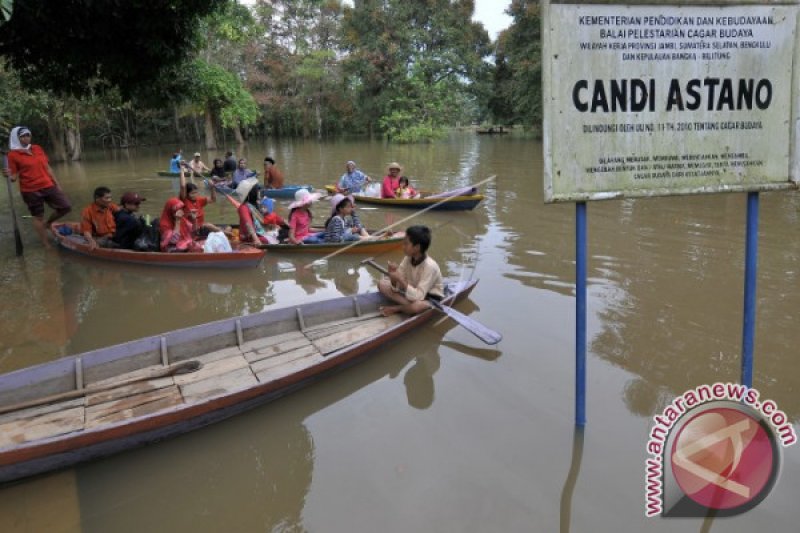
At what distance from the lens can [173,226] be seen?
794 cm

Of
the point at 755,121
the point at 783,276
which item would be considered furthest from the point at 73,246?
the point at 783,276

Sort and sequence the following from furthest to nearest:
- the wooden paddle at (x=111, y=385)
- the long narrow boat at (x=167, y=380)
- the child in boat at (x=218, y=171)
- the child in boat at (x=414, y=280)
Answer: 1. the child in boat at (x=218, y=171)
2. the child in boat at (x=414, y=280)
3. the wooden paddle at (x=111, y=385)
4. the long narrow boat at (x=167, y=380)

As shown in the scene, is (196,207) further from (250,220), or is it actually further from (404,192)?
(404,192)

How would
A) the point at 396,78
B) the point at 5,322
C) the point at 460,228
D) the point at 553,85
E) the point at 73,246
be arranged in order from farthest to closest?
the point at 396,78
the point at 460,228
the point at 73,246
the point at 5,322
the point at 553,85

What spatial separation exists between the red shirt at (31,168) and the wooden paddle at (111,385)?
5597 mm

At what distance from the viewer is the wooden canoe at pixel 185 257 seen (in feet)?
24.5

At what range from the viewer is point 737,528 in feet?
9.80

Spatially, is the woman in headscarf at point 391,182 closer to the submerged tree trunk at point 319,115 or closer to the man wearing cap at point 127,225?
the man wearing cap at point 127,225

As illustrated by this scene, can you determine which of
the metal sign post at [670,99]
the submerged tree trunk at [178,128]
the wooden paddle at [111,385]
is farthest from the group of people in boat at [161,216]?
the submerged tree trunk at [178,128]

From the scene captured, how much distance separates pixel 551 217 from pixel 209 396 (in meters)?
8.16

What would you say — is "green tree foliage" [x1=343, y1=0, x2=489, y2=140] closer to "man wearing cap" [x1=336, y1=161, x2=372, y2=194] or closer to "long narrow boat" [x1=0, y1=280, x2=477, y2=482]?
"man wearing cap" [x1=336, y1=161, x2=372, y2=194]

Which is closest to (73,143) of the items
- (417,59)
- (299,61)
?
(299,61)

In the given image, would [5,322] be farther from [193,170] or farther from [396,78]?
[396,78]

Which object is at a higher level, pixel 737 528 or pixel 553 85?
pixel 553 85
